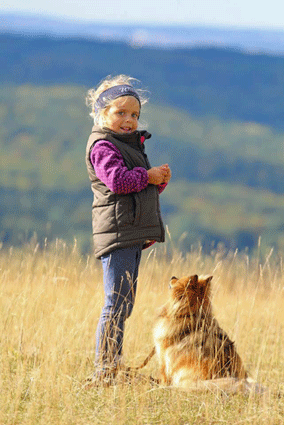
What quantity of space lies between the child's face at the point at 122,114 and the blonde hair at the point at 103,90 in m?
0.06

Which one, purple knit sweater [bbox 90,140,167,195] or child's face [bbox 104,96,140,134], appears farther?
child's face [bbox 104,96,140,134]

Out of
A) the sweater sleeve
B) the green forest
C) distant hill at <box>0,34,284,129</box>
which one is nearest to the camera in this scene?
the sweater sleeve

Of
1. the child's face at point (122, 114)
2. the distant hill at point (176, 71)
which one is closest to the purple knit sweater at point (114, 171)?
the child's face at point (122, 114)

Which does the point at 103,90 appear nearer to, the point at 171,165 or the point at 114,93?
the point at 114,93

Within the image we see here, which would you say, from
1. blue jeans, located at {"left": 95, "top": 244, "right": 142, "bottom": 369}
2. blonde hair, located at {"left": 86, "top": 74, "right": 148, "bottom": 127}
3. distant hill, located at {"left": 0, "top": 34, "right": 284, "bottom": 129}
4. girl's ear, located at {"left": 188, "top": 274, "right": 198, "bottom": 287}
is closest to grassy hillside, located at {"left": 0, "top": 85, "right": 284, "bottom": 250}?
distant hill, located at {"left": 0, "top": 34, "right": 284, "bottom": 129}

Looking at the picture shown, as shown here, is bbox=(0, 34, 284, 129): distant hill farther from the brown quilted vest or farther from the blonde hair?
the brown quilted vest

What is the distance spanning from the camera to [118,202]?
3.57m

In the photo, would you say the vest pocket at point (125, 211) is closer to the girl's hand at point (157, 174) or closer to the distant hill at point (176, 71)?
the girl's hand at point (157, 174)

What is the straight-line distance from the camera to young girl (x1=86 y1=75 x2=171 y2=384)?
3.57 meters

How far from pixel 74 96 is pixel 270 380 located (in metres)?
69.1

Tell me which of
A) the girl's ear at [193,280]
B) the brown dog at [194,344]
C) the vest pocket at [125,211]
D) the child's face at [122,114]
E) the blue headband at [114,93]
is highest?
the blue headband at [114,93]

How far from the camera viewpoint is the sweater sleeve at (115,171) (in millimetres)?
3496

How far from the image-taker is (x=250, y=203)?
62562 millimetres

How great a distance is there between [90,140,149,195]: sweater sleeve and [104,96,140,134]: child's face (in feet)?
0.50
